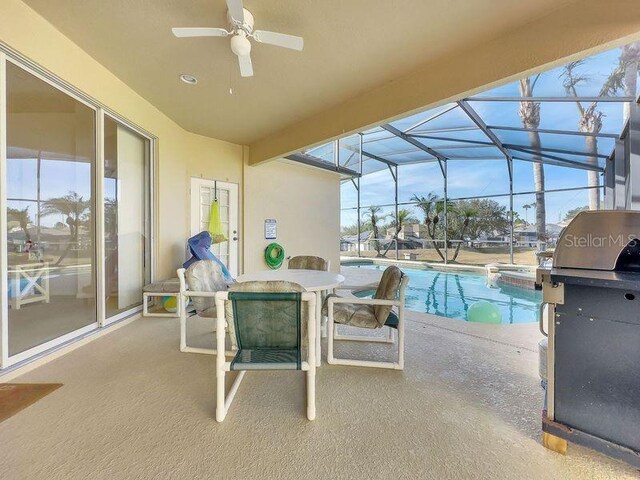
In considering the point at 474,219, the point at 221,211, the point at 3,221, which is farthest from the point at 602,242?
the point at 474,219

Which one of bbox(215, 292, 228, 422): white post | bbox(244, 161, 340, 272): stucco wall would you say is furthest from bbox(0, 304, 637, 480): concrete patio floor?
bbox(244, 161, 340, 272): stucco wall

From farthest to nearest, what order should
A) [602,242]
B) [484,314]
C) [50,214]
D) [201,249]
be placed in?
[201,249] → [484,314] → [50,214] → [602,242]

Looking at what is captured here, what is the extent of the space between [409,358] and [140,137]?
446 centimetres

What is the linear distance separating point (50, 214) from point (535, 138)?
31.2 feet

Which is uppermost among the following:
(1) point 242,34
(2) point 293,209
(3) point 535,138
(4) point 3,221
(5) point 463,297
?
(3) point 535,138

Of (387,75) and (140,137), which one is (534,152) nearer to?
(387,75)

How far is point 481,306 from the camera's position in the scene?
385 centimetres

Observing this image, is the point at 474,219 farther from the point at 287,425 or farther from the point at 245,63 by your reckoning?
the point at 287,425

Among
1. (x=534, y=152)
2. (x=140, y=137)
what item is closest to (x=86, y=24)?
(x=140, y=137)

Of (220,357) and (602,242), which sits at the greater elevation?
(602,242)

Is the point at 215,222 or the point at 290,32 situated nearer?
the point at 290,32

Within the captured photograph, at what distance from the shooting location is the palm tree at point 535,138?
4.59 meters

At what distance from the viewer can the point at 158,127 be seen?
3.99 m

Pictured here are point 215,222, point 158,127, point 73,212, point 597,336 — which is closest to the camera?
point 597,336
